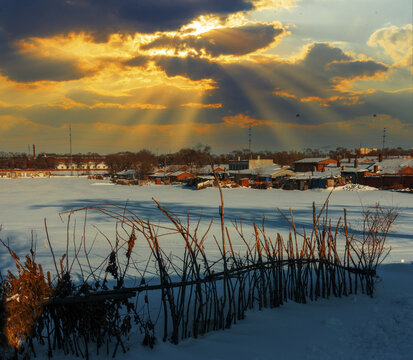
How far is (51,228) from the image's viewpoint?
10.4 m

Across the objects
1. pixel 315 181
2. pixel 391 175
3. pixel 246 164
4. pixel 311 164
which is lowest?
pixel 315 181

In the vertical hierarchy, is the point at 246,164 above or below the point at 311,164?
above

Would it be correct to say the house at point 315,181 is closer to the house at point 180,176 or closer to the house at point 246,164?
the house at point 246,164

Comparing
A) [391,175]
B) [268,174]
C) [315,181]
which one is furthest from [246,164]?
[391,175]

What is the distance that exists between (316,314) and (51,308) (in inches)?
95.9

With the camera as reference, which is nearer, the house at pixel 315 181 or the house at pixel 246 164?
the house at pixel 315 181

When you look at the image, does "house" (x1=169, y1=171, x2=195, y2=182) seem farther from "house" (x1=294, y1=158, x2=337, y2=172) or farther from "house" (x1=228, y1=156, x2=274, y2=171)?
"house" (x1=294, y1=158, x2=337, y2=172)

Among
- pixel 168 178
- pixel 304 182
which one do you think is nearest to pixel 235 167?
pixel 168 178

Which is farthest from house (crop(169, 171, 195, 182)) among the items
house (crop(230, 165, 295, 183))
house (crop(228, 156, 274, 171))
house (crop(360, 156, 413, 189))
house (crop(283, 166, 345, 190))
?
house (crop(360, 156, 413, 189))

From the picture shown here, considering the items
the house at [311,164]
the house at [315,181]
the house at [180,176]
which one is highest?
the house at [311,164]

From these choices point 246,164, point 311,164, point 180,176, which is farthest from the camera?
point 311,164

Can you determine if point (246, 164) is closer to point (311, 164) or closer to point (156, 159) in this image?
point (311, 164)

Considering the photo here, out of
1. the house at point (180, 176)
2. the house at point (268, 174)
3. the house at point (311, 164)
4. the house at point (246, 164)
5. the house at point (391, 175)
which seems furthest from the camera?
the house at point (311, 164)

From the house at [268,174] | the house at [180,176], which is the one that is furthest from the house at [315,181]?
the house at [180,176]
